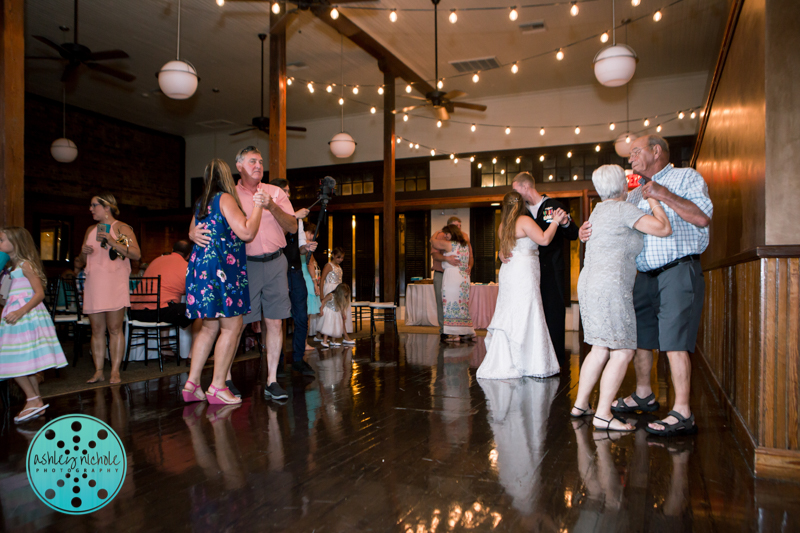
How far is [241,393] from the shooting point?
3670 mm

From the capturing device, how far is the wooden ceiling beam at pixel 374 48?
7258 millimetres

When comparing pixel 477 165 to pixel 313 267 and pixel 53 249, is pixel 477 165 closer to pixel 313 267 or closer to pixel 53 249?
pixel 313 267

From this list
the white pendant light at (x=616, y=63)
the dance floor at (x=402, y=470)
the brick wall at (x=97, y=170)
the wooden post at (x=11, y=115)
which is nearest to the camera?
the dance floor at (x=402, y=470)

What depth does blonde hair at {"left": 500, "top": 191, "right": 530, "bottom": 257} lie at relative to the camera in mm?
4066

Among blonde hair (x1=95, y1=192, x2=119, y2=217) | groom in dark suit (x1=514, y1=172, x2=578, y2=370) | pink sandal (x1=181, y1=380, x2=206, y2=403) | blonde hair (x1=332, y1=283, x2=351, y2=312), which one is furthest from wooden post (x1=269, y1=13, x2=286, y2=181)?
pink sandal (x1=181, y1=380, x2=206, y2=403)

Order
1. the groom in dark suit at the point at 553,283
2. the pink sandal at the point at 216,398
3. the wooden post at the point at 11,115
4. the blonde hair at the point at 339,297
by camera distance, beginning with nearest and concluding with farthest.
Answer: the pink sandal at the point at 216,398
the wooden post at the point at 11,115
the groom in dark suit at the point at 553,283
the blonde hair at the point at 339,297

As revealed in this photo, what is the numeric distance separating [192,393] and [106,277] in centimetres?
137

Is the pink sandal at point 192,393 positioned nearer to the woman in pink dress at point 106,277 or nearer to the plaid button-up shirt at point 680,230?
the woman in pink dress at point 106,277

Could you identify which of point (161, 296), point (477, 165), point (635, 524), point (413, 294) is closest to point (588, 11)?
point (477, 165)

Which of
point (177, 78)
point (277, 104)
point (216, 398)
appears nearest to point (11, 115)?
point (177, 78)

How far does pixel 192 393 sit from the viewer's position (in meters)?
3.37

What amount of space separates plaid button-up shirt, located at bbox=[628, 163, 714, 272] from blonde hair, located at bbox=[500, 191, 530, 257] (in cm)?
139

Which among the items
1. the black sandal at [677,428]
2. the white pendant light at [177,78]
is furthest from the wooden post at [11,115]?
the black sandal at [677,428]

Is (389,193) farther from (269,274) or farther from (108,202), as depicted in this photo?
(269,274)
